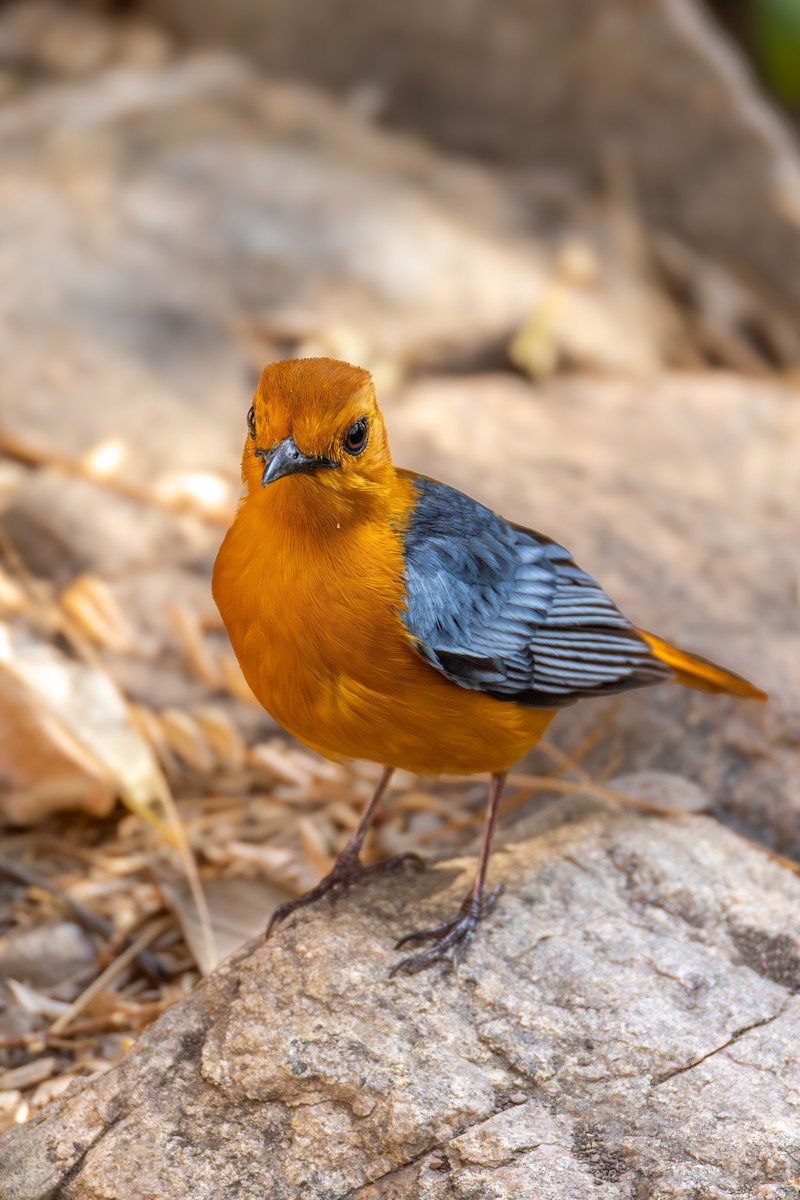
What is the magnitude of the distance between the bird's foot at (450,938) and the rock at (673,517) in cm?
117

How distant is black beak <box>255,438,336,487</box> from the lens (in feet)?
9.49

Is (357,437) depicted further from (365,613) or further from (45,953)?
(45,953)

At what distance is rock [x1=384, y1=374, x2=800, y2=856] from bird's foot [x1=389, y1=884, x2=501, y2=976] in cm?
117

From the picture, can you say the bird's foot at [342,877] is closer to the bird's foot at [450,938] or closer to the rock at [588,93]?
the bird's foot at [450,938]

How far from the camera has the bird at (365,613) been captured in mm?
3078

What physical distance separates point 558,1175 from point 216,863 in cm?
205

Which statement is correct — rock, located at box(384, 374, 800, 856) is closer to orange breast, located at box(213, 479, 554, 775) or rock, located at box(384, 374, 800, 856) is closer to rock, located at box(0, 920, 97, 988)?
orange breast, located at box(213, 479, 554, 775)

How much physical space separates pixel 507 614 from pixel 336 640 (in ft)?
2.13

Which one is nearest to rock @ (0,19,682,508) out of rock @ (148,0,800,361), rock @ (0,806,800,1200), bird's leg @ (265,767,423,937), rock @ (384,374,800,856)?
rock @ (148,0,800,361)

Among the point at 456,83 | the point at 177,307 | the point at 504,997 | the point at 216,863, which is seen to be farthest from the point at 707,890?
the point at 456,83

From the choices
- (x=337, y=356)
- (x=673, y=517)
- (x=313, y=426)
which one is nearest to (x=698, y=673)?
(x=313, y=426)

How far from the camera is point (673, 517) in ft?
19.0

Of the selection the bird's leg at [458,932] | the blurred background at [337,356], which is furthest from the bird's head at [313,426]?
the blurred background at [337,356]

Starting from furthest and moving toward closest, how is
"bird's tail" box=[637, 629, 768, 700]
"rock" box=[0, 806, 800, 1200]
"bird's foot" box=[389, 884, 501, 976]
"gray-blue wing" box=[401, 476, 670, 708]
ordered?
"bird's tail" box=[637, 629, 768, 700]
"gray-blue wing" box=[401, 476, 670, 708]
"bird's foot" box=[389, 884, 501, 976]
"rock" box=[0, 806, 800, 1200]
